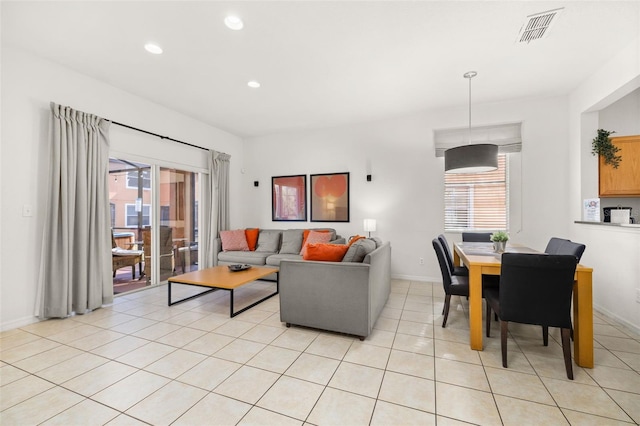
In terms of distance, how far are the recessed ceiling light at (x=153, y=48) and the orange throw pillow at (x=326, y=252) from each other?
8.49 feet

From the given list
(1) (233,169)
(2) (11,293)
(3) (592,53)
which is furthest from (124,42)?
(3) (592,53)

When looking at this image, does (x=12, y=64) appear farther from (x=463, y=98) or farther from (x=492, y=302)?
(x=463, y=98)

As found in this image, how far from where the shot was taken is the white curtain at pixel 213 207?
5.30 m

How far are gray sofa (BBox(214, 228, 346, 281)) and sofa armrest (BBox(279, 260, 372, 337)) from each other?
1.93m

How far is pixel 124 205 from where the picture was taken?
411cm

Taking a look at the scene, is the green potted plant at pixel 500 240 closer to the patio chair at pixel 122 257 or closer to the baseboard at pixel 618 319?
the baseboard at pixel 618 319

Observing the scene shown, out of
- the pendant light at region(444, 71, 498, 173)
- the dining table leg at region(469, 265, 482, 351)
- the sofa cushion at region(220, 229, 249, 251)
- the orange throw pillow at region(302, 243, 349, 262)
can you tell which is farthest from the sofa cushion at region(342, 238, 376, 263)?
the sofa cushion at region(220, 229, 249, 251)

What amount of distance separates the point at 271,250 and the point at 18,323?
3.29 meters

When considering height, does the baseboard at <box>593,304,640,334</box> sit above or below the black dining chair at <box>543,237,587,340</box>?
below

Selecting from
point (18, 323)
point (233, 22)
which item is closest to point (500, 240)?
point (233, 22)

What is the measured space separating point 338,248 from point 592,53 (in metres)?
3.43

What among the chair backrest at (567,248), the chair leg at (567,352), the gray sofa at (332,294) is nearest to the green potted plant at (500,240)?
the chair backrest at (567,248)

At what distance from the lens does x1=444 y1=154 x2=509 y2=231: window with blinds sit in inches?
171

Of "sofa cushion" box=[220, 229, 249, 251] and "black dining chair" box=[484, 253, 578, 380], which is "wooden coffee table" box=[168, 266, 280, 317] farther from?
"black dining chair" box=[484, 253, 578, 380]
